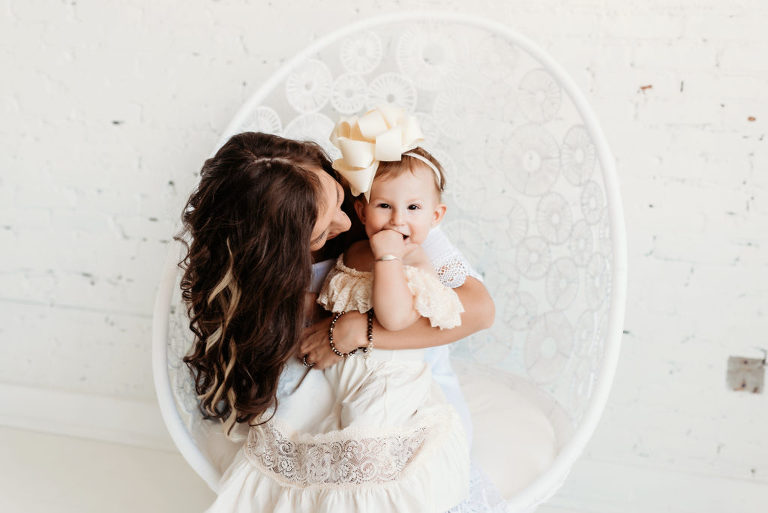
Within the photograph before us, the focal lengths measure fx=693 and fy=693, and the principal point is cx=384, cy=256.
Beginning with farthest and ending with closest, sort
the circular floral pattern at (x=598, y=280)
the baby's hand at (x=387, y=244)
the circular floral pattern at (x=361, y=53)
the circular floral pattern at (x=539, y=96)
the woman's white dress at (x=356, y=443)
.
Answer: the circular floral pattern at (x=361, y=53), the circular floral pattern at (x=539, y=96), the circular floral pattern at (x=598, y=280), the baby's hand at (x=387, y=244), the woman's white dress at (x=356, y=443)

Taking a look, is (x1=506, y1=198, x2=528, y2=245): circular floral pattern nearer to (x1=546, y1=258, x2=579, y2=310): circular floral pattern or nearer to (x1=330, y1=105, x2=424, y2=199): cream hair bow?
(x1=546, y1=258, x2=579, y2=310): circular floral pattern

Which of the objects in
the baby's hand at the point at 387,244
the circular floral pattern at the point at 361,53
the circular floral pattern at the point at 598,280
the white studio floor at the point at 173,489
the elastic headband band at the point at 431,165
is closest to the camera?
the baby's hand at the point at 387,244

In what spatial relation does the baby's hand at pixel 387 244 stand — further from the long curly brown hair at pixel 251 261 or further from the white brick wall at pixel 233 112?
the white brick wall at pixel 233 112

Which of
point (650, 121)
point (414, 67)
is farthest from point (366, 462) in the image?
point (650, 121)

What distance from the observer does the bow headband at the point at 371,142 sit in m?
1.29

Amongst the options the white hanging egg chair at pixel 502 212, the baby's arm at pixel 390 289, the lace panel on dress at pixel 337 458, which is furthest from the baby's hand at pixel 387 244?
the white hanging egg chair at pixel 502 212

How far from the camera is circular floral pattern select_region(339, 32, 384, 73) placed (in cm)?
171

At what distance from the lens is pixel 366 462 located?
1.16m

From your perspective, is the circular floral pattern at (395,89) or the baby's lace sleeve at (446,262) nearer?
the baby's lace sleeve at (446,262)

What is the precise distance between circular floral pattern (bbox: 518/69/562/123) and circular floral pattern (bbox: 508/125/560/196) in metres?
0.03

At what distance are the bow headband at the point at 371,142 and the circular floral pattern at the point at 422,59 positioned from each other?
1.32 feet

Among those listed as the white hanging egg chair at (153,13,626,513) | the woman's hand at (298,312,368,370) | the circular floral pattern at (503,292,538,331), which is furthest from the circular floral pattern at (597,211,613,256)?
the woman's hand at (298,312,368,370)

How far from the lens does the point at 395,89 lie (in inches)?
68.1

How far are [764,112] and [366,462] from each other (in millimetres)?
1317
